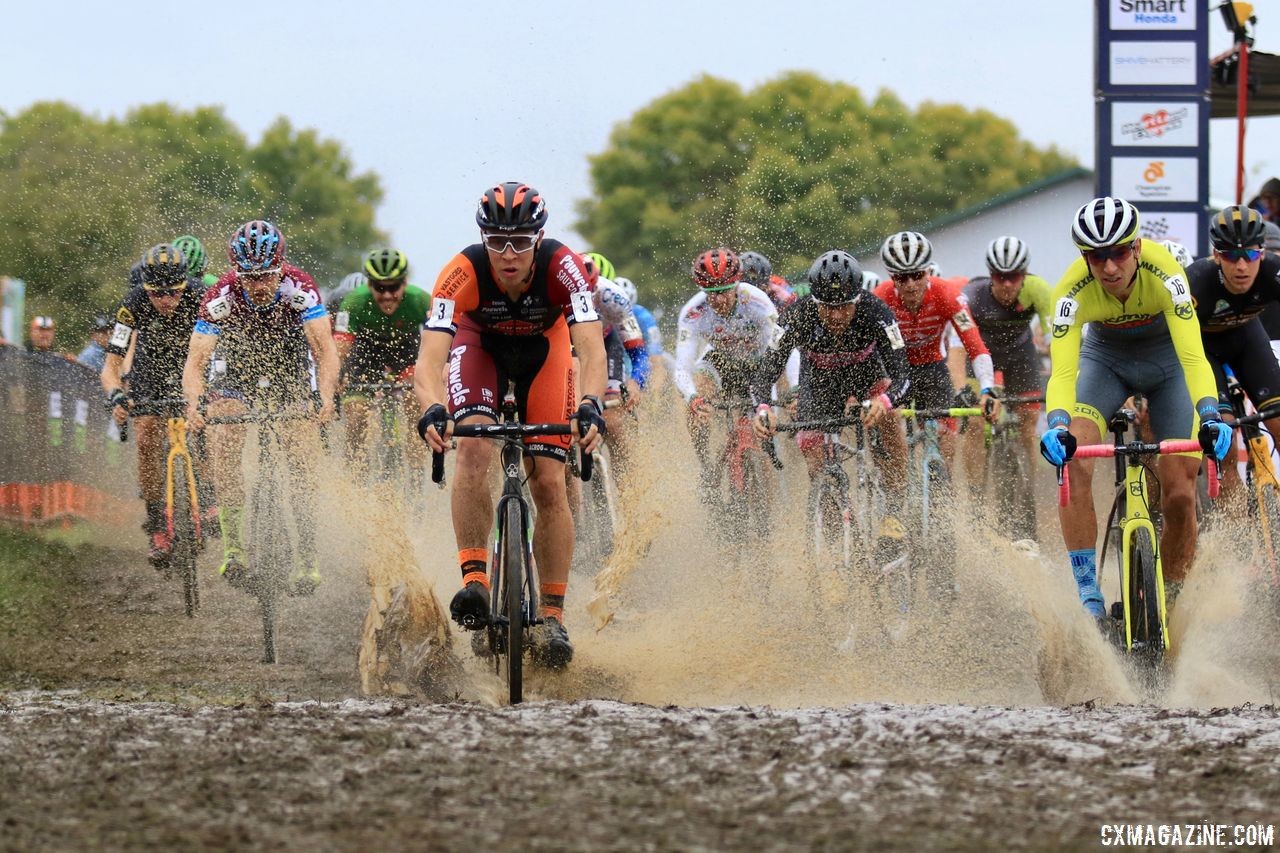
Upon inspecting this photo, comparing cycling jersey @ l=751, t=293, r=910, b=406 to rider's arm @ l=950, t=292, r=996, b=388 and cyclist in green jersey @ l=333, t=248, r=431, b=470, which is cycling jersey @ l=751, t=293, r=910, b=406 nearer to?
rider's arm @ l=950, t=292, r=996, b=388

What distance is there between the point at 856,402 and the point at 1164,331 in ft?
8.57

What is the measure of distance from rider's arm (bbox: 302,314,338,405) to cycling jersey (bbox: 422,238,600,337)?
2.47m

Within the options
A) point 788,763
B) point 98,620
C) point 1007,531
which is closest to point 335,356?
point 98,620

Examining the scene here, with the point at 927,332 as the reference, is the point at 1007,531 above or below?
below

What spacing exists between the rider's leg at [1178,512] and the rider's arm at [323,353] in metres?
4.96

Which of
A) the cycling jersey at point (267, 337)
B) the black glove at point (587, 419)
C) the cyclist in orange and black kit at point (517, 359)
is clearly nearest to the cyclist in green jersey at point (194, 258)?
the cycling jersey at point (267, 337)

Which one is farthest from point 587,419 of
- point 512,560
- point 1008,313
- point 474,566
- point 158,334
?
point 1008,313

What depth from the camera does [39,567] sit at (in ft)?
41.2

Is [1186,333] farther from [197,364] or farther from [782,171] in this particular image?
[782,171]

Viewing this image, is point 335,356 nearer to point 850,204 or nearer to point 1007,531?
point 1007,531

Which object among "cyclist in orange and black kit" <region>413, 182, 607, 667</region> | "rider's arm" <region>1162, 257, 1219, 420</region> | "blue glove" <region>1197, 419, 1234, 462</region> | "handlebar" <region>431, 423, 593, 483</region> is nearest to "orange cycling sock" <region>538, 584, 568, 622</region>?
"cyclist in orange and black kit" <region>413, 182, 607, 667</region>

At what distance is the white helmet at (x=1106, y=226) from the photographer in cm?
788

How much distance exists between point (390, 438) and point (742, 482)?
2.72m

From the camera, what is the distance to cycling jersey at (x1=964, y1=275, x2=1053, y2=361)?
495 inches
